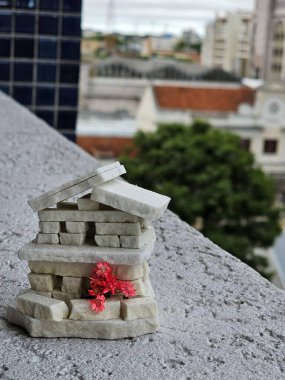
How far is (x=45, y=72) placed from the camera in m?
9.53

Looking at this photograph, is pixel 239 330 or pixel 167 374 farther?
pixel 239 330

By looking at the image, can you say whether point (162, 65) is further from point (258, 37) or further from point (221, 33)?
point (221, 33)

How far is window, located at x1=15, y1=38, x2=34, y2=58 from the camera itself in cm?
936

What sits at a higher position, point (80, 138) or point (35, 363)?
point (35, 363)

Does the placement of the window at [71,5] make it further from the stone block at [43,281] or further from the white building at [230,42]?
the white building at [230,42]

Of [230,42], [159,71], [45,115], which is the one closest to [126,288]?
[45,115]

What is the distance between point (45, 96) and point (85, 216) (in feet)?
23.4

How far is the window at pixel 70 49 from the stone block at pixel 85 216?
7.14 m

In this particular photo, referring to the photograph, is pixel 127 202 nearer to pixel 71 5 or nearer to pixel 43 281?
pixel 43 281

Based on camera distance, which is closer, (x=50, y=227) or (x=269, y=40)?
(x=50, y=227)

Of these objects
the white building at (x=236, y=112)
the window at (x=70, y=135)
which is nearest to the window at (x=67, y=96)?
the window at (x=70, y=135)

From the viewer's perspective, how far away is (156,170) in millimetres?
17391

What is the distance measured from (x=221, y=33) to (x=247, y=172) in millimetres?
60599

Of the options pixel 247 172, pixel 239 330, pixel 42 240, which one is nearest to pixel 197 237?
pixel 239 330
